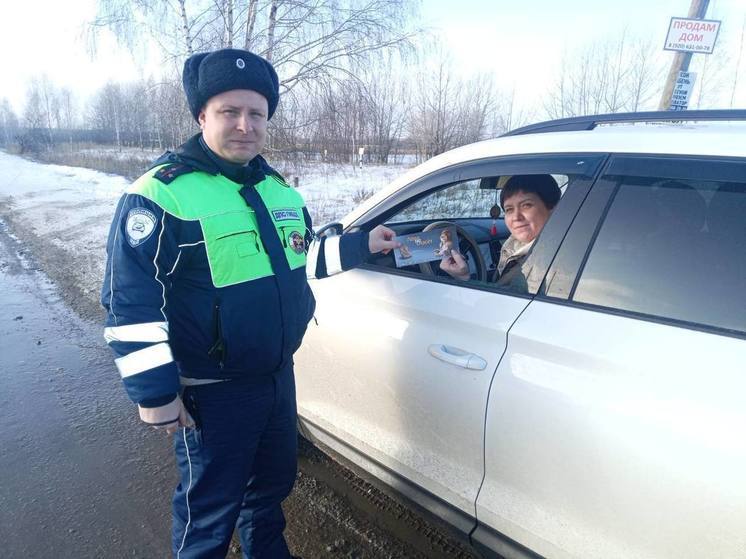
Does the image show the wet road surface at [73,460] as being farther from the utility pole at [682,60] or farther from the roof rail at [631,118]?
the utility pole at [682,60]

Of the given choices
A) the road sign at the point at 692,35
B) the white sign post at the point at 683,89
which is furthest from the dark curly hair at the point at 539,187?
the white sign post at the point at 683,89

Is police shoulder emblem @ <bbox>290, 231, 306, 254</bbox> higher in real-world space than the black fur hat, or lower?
lower

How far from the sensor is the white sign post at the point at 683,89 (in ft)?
19.3

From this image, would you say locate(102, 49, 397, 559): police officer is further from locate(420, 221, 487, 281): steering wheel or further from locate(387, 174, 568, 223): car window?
locate(387, 174, 568, 223): car window

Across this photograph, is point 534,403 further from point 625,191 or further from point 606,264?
point 625,191

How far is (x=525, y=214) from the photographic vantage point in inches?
88.8

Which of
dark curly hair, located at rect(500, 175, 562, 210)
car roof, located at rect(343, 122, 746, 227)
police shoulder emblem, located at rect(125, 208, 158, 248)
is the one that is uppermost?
car roof, located at rect(343, 122, 746, 227)

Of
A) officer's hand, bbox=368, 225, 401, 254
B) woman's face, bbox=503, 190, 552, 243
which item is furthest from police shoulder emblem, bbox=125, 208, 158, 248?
woman's face, bbox=503, 190, 552, 243

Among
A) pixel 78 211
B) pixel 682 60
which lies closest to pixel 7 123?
pixel 78 211

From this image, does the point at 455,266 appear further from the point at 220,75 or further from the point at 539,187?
the point at 220,75

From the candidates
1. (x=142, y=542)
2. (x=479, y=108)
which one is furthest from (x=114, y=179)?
(x=142, y=542)

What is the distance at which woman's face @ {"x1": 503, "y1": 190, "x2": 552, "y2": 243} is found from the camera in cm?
220

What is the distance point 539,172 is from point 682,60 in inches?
227

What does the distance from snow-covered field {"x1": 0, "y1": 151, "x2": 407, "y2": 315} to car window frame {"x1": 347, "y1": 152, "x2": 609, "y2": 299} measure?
4.67 m
